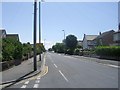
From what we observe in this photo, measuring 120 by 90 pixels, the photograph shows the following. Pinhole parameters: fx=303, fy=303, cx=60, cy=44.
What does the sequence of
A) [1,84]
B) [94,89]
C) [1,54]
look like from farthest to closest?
[1,54], [1,84], [94,89]

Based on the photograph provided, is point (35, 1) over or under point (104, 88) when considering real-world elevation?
over

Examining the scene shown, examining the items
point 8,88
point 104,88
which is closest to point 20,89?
point 8,88

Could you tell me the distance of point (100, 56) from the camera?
66.7m

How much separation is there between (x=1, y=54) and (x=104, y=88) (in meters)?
15.7

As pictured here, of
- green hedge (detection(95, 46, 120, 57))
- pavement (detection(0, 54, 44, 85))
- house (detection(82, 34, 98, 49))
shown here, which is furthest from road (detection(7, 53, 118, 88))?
house (detection(82, 34, 98, 49))

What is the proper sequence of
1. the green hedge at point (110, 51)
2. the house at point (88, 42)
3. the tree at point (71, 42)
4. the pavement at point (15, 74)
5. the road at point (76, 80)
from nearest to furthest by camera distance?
the road at point (76, 80)
the pavement at point (15, 74)
the green hedge at point (110, 51)
the tree at point (71, 42)
the house at point (88, 42)

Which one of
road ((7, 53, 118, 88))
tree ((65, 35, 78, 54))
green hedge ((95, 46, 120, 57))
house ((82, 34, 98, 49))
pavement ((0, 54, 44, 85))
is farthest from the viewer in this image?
house ((82, 34, 98, 49))

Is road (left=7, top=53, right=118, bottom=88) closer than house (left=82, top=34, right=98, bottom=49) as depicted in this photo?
Yes

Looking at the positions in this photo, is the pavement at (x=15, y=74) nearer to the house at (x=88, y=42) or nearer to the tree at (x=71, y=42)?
the tree at (x=71, y=42)

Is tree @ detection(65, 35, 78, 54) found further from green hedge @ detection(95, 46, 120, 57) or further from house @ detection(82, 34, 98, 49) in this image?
green hedge @ detection(95, 46, 120, 57)

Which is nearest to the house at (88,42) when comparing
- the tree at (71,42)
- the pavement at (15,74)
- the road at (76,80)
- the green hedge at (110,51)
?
the tree at (71,42)

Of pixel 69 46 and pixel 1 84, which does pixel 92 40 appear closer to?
pixel 69 46

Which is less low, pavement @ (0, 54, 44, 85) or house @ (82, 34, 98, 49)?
house @ (82, 34, 98, 49)

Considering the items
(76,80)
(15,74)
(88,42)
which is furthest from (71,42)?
(76,80)
